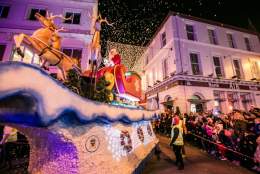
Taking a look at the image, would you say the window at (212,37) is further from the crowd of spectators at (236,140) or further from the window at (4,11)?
the window at (4,11)

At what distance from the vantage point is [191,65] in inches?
673

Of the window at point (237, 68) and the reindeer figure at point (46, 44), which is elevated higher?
the window at point (237, 68)

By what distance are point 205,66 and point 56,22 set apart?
16.0 m

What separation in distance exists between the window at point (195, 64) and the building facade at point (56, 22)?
1170 centimetres

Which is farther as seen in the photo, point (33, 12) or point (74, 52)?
point (33, 12)

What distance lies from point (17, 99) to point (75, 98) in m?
0.62

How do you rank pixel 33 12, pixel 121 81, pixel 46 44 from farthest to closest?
pixel 33 12
pixel 121 81
pixel 46 44

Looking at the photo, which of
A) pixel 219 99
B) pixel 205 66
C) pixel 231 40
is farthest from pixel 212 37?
pixel 219 99

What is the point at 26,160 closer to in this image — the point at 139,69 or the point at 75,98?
the point at 75,98

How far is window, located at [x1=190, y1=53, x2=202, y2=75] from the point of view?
56.0 ft

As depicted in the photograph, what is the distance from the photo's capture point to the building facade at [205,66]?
1609 centimetres

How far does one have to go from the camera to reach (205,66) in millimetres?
17516

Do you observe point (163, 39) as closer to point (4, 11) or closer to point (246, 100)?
point (246, 100)

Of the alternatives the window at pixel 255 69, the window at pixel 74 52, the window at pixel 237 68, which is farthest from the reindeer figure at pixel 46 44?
the window at pixel 255 69
